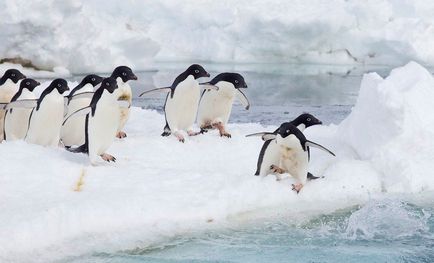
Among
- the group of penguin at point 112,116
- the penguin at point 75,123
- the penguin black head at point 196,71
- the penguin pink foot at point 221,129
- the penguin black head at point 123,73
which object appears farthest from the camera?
the penguin pink foot at point 221,129

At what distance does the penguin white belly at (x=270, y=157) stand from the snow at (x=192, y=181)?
5.7 inches

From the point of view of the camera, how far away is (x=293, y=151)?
4859 millimetres

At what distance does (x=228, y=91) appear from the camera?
6.33m

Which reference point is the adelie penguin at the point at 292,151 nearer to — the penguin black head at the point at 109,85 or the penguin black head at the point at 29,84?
the penguin black head at the point at 109,85

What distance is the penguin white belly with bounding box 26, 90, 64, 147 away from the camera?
534cm

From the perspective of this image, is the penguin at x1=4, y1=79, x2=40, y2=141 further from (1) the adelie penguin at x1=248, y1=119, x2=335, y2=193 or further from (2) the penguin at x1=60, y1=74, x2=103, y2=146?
(1) the adelie penguin at x1=248, y1=119, x2=335, y2=193

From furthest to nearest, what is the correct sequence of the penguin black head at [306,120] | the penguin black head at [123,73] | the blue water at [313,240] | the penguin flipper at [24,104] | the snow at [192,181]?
the penguin black head at [123,73] < the penguin flipper at [24,104] < the penguin black head at [306,120] < the snow at [192,181] < the blue water at [313,240]

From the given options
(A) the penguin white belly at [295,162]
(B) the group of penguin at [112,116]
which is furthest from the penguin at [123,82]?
(A) the penguin white belly at [295,162]

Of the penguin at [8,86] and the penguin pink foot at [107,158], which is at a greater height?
the penguin at [8,86]

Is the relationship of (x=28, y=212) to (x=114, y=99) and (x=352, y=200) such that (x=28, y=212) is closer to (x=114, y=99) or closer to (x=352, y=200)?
(x=114, y=99)

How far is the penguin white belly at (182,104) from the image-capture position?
6133 mm

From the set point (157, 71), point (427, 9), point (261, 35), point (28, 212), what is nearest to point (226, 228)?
point (28, 212)

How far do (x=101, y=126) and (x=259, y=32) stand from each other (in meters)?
19.0

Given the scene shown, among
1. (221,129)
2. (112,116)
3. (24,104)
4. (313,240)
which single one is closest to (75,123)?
(24,104)
